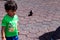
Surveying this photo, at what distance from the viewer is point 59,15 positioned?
9328 millimetres

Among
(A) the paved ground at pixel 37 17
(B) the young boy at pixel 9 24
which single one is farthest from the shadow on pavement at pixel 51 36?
(B) the young boy at pixel 9 24

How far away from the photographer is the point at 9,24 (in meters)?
4.45

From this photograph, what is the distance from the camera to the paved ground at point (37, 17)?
24.0 ft

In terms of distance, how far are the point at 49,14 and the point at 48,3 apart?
225 cm

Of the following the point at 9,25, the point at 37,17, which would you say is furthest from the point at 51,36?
the point at 9,25

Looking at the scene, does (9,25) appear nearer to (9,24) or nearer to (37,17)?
(9,24)

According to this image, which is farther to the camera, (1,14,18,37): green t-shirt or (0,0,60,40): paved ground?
(0,0,60,40): paved ground

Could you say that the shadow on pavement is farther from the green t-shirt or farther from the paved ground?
the green t-shirt

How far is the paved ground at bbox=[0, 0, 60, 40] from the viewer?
24.0ft

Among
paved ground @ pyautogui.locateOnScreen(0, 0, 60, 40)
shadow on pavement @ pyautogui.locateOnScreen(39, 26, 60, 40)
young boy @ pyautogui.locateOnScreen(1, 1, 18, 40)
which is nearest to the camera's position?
young boy @ pyautogui.locateOnScreen(1, 1, 18, 40)

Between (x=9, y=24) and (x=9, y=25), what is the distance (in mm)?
22

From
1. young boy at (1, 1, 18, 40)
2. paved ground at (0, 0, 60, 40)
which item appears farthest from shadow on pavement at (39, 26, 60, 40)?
young boy at (1, 1, 18, 40)

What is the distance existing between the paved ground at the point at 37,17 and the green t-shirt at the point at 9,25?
2320 mm

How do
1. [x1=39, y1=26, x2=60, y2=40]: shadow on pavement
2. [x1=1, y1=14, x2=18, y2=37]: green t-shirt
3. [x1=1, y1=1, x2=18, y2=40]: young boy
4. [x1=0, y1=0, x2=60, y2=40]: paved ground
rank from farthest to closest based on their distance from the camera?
1. [x1=0, y1=0, x2=60, y2=40]: paved ground
2. [x1=39, y1=26, x2=60, y2=40]: shadow on pavement
3. [x1=1, y1=14, x2=18, y2=37]: green t-shirt
4. [x1=1, y1=1, x2=18, y2=40]: young boy
